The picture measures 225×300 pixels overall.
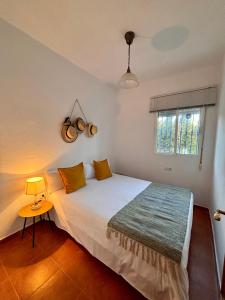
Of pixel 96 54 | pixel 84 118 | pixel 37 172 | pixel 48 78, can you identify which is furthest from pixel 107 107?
pixel 37 172

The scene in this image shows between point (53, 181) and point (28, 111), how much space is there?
1125mm

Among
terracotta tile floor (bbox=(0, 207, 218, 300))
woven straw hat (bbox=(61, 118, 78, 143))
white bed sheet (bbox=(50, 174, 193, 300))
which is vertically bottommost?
terracotta tile floor (bbox=(0, 207, 218, 300))

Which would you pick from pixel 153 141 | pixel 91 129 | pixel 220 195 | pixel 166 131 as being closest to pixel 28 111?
pixel 91 129

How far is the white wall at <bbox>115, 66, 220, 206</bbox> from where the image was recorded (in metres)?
2.57

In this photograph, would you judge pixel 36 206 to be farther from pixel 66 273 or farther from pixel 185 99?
pixel 185 99

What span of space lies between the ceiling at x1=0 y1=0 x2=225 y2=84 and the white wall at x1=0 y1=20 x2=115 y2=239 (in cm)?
26

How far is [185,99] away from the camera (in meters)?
2.72

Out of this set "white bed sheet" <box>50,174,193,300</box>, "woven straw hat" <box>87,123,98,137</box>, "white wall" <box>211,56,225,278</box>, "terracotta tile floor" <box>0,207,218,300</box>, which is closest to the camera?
"white bed sheet" <box>50,174,193,300</box>

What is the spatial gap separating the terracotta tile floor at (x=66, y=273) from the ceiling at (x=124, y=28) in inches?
112

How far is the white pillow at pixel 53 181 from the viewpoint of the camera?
2.08 meters

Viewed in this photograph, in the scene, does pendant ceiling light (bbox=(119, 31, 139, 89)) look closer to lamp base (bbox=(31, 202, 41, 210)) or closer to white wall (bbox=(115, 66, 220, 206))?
white wall (bbox=(115, 66, 220, 206))

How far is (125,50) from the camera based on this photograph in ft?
6.94

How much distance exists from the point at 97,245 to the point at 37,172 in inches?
54.9

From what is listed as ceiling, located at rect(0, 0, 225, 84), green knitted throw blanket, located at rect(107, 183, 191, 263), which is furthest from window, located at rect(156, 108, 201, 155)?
green knitted throw blanket, located at rect(107, 183, 191, 263)
